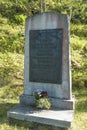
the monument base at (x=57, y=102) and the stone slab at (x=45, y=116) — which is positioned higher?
the monument base at (x=57, y=102)

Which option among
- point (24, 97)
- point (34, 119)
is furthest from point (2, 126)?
point (24, 97)

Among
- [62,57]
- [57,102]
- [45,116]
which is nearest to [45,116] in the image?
[45,116]

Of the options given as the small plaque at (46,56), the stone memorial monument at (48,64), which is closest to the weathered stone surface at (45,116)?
the stone memorial monument at (48,64)

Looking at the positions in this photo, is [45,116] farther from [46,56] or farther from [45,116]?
[46,56]

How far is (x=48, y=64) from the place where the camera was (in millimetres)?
6316

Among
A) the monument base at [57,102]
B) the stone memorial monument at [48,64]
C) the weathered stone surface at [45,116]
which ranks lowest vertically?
the weathered stone surface at [45,116]

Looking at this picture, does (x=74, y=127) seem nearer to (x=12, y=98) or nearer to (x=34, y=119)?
(x=34, y=119)

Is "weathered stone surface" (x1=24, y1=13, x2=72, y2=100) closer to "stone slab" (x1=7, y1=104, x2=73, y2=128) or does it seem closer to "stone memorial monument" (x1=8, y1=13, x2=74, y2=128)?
"stone memorial monument" (x1=8, y1=13, x2=74, y2=128)

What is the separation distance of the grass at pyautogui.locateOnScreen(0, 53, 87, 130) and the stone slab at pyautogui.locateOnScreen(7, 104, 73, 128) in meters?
0.24

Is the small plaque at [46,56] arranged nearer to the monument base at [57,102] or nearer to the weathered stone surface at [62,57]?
the weathered stone surface at [62,57]

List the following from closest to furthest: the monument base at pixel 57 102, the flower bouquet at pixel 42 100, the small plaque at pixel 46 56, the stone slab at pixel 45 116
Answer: the stone slab at pixel 45 116
the flower bouquet at pixel 42 100
the monument base at pixel 57 102
the small plaque at pixel 46 56

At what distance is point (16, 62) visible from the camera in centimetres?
1076

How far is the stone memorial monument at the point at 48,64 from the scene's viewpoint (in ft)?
20.0

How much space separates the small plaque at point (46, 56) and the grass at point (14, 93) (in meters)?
1.03
